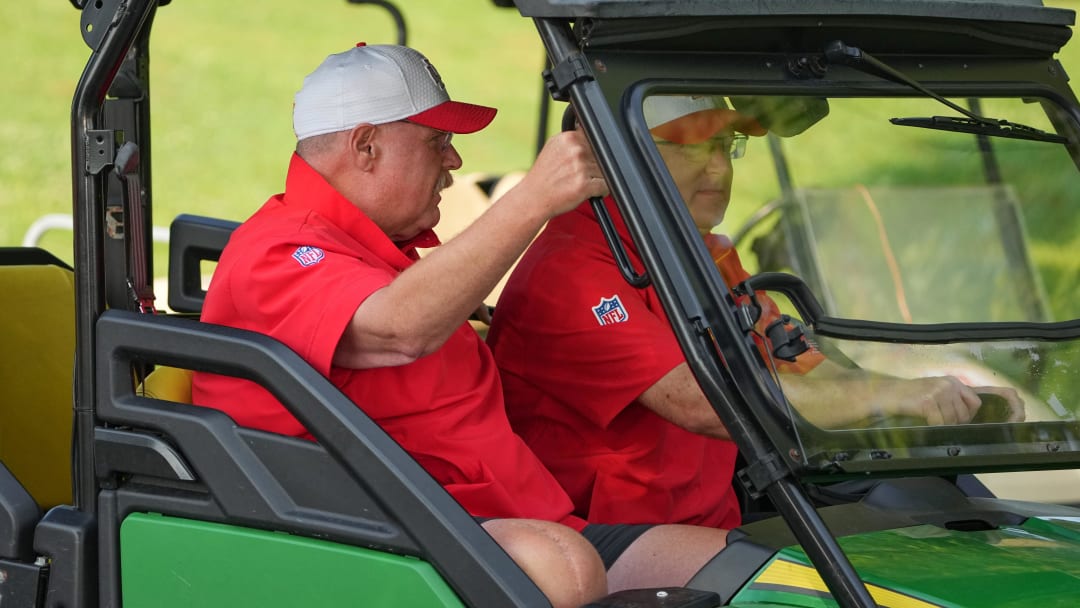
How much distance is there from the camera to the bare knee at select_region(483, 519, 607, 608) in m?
2.02

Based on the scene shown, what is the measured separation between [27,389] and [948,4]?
1.92 metres

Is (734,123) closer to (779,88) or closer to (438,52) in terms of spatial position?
(779,88)

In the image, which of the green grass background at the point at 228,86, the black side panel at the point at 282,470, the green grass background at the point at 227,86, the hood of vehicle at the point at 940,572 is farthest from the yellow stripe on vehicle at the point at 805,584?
the green grass background at the point at 228,86

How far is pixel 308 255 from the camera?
87.8 inches

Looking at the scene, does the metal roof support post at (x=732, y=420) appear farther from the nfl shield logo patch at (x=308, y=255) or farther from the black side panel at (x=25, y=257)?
the black side panel at (x=25, y=257)

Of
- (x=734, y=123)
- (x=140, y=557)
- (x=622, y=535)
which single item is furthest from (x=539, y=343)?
(x=140, y=557)

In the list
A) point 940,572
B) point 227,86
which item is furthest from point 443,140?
point 227,86

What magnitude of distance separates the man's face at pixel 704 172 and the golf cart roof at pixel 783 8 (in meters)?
0.18

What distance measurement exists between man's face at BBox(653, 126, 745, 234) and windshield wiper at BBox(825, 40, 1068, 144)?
0.19m

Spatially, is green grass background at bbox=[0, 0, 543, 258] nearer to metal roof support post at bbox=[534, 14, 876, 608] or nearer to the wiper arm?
the wiper arm

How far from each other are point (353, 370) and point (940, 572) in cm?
89

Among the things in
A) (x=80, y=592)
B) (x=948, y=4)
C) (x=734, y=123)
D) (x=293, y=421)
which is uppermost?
(x=948, y=4)

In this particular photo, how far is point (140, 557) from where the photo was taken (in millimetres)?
2182

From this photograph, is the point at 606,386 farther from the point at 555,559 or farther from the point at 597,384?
the point at 555,559
